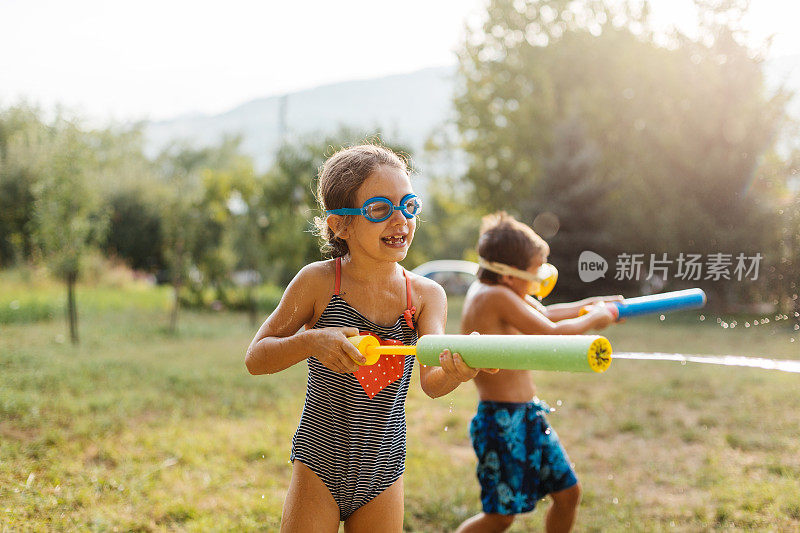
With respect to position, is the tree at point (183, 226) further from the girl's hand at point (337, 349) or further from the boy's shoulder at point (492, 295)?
the girl's hand at point (337, 349)

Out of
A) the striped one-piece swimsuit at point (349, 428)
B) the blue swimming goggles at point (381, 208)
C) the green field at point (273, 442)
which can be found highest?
the blue swimming goggles at point (381, 208)

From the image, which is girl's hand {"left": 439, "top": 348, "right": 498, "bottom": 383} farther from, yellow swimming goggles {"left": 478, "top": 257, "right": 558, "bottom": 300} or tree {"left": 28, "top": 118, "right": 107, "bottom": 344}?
tree {"left": 28, "top": 118, "right": 107, "bottom": 344}

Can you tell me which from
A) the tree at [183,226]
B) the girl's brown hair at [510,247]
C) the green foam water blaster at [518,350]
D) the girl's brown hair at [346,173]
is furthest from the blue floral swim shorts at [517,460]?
the tree at [183,226]

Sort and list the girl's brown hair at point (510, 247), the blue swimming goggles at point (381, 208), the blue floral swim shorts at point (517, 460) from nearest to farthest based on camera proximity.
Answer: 1. the blue swimming goggles at point (381, 208)
2. the blue floral swim shorts at point (517, 460)
3. the girl's brown hair at point (510, 247)

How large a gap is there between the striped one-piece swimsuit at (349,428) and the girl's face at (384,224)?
6.4 inches

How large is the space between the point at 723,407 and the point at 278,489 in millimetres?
4922

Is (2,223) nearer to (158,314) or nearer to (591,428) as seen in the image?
(158,314)

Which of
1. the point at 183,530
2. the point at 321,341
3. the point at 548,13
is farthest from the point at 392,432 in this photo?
the point at 548,13

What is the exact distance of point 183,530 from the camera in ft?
12.4

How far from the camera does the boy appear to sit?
3.32 metres

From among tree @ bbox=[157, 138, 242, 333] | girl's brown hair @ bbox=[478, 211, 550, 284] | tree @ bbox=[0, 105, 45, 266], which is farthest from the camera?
tree @ bbox=[0, 105, 45, 266]

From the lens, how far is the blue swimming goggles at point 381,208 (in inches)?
87.7

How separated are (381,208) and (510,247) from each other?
1.34m

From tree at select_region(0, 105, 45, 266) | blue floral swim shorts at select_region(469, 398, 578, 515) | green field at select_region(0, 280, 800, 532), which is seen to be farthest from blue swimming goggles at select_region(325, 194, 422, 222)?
tree at select_region(0, 105, 45, 266)
